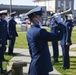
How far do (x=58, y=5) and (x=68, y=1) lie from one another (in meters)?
7.09

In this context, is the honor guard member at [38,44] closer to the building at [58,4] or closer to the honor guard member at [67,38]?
the honor guard member at [67,38]

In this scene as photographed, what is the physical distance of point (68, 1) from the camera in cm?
11812

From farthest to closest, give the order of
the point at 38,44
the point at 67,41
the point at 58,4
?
1. the point at 58,4
2. the point at 67,41
3. the point at 38,44

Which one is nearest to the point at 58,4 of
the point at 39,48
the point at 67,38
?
the point at 67,38

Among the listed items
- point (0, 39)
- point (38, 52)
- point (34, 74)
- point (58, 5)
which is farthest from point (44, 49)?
point (58, 5)

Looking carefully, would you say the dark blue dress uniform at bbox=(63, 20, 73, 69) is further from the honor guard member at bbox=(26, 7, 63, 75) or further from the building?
the building

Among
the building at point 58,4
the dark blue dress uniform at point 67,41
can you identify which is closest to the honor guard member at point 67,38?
the dark blue dress uniform at point 67,41

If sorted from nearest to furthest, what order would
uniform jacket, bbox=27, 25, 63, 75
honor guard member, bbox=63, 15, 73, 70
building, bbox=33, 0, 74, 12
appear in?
uniform jacket, bbox=27, 25, 63, 75
honor guard member, bbox=63, 15, 73, 70
building, bbox=33, 0, 74, 12

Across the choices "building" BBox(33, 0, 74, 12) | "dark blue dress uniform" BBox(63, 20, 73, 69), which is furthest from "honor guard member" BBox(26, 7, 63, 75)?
"building" BBox(33, 0, 74, 12)

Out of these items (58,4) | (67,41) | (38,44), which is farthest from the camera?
(58,4)

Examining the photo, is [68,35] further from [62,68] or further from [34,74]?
[34,74]

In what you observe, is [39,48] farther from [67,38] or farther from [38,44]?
[67,38]

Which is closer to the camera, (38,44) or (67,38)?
(38,44)

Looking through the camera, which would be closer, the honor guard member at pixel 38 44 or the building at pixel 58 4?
the honor guard member at pixel 38 44
